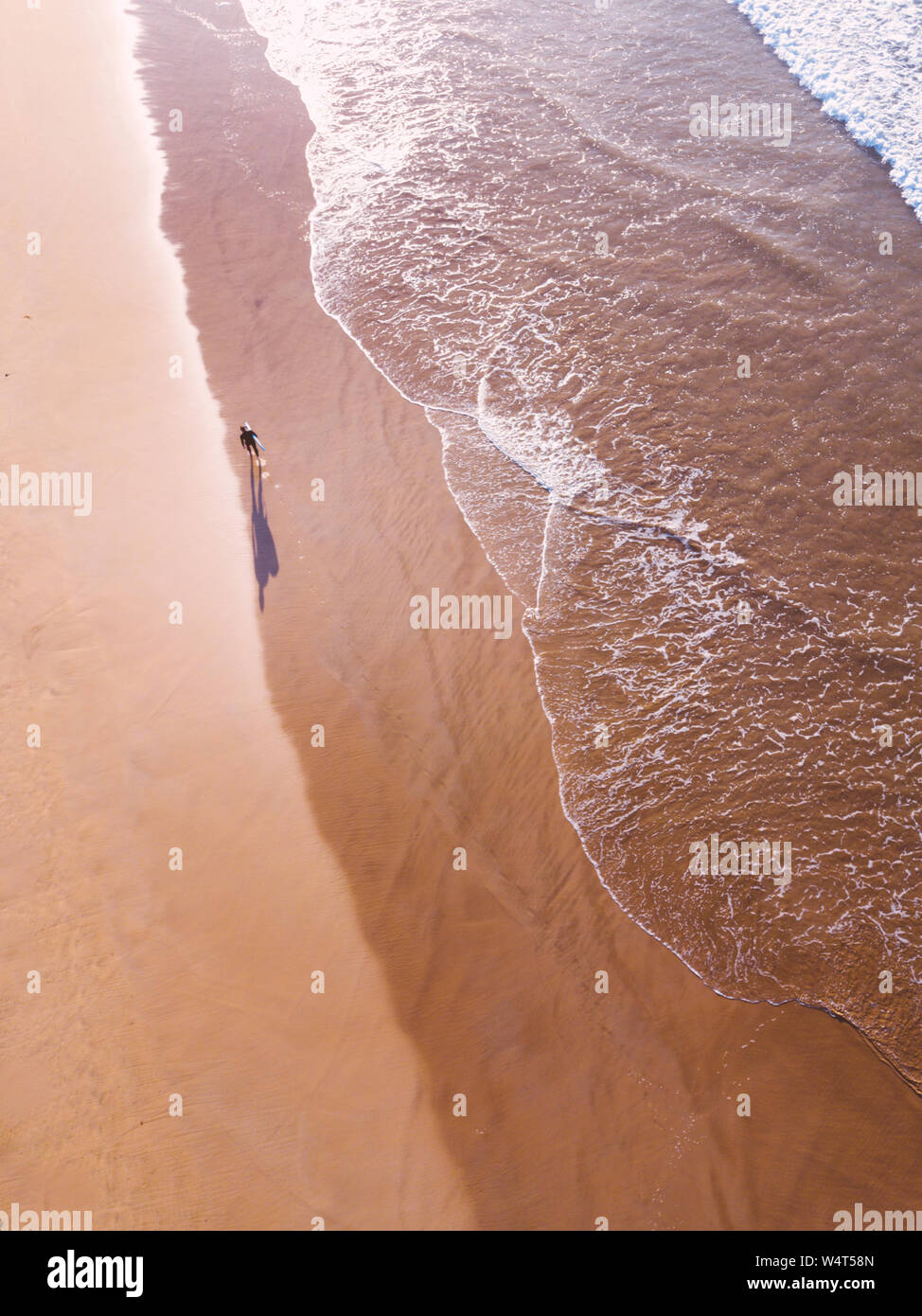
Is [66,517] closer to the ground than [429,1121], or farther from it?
farther from it

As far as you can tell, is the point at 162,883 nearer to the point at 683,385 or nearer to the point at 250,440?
the point at 250,440

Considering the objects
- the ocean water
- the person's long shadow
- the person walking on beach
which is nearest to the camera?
the ocean water

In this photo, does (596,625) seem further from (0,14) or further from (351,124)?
(0,14)

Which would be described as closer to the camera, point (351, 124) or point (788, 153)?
point (788, 153)

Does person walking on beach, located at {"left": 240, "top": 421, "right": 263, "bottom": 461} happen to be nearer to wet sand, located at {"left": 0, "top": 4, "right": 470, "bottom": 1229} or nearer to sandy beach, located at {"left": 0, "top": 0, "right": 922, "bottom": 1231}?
sandy beach, located at {"left": 0, "top": 0, "right": 922, "bottom": 1231}

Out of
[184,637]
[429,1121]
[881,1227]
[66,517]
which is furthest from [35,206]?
[881,1227]

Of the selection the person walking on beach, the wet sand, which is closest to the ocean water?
the person walking on beach

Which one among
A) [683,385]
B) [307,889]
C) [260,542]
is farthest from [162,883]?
[683,385]
